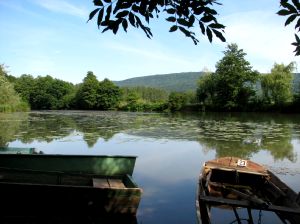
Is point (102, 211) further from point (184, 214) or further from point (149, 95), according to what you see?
point (149, 95)

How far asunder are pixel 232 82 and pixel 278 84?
6589 millimetres

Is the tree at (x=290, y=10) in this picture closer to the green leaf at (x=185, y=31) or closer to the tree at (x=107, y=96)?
the green leaf at (x=185, y=31)

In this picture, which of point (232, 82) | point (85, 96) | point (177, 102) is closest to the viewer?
point (232, 82)

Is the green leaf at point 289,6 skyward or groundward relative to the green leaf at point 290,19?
skyward

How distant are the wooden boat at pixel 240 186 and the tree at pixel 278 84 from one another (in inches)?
1861

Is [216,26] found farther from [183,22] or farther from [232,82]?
[232,82]

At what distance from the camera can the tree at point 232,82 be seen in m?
56.4

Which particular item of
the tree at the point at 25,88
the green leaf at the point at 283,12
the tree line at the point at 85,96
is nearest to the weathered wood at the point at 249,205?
the green leaf at the point at 283,12

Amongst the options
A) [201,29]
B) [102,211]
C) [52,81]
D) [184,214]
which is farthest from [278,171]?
[52,81]

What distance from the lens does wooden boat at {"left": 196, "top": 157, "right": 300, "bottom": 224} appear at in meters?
5.98

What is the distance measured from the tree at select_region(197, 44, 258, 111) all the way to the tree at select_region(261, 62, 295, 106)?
2.00 m

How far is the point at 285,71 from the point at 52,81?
179ft

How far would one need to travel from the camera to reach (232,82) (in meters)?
56.7

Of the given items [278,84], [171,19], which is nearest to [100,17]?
[171,19]
